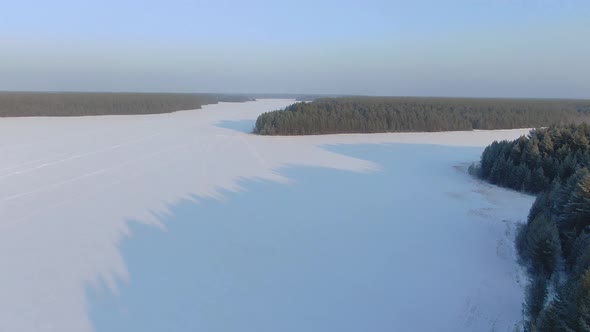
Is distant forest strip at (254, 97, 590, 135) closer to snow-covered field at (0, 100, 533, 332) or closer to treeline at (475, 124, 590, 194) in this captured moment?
snow-covered field at (0, 100, 533, 332)

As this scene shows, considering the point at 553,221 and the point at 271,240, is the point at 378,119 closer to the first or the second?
the point at 271,240

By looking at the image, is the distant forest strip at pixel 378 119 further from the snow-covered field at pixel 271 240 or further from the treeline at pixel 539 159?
the treeline at pixel 539 159

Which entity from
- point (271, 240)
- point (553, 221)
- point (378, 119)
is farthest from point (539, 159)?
point (378, 119)

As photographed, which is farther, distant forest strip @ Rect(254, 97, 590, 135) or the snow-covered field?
distant forest strip @ Rect(254, 97, 590, 135)

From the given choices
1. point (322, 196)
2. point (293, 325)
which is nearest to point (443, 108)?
point (322, 196)

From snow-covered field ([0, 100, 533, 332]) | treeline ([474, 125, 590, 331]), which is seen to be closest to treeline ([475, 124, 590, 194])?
treeline ([474, 125, 590, 331])

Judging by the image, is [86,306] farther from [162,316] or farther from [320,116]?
[320,116]

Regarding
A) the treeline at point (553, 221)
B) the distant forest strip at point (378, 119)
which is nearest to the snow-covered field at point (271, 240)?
the treeline at point (553, 221)
